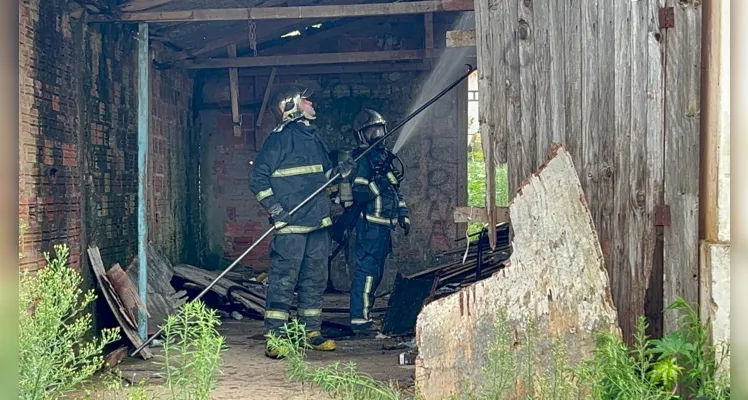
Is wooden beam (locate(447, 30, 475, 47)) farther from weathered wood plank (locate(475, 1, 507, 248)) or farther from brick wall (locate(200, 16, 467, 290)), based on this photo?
brick wall (locate(200, 16, 467, 290))

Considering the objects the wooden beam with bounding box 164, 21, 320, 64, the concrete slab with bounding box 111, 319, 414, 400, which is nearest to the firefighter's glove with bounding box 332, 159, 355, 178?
the concrete slab with bounding box 111, 319, 414, 400

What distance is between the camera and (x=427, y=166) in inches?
492

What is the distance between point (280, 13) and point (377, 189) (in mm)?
2438

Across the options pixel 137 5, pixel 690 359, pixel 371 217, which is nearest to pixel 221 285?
pixel 371 217

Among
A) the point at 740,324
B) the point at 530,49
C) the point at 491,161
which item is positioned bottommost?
the point at 740,324

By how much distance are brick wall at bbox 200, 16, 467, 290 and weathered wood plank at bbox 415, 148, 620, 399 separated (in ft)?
24.9

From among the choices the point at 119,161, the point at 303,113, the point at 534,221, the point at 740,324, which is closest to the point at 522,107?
the point at 534,221

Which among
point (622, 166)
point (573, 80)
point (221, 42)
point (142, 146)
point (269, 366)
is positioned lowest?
point (269, 366)

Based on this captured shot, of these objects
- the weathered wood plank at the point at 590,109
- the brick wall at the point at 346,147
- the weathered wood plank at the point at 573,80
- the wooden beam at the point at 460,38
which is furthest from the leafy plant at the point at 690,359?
the brick wall at the point at 346,147

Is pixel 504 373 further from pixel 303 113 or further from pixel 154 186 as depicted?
pixel 154 186

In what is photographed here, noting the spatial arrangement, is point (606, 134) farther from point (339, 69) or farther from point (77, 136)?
point (339, 69)

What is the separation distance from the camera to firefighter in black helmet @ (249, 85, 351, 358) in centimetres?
746

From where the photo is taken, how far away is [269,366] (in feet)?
22.6

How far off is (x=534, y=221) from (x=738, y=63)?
3.46 meters
